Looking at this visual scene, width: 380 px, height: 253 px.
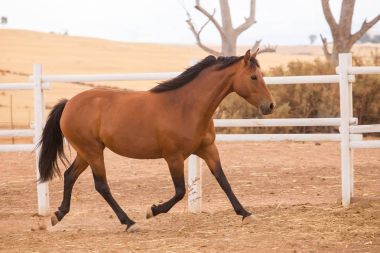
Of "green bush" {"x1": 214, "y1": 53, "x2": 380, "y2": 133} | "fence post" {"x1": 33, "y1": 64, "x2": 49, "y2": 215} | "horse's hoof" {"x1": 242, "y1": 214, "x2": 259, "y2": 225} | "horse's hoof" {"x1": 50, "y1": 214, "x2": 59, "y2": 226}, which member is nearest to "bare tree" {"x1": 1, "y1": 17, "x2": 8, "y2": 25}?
"green bush" {"x1": 214, "y1": 53, "x2": 380, "y2": 133}

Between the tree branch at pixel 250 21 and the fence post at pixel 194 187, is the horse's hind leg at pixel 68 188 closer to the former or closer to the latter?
the fence post at pixel 194 187

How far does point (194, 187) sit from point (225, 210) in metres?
0.44

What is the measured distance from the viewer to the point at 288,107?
1734cm

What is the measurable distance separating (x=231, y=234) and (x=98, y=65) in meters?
49.0

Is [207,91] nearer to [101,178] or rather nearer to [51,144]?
[101,178]

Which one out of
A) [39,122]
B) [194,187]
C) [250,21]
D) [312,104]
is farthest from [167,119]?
[250,21]

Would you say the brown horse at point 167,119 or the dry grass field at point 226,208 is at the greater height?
the brown horse at point 167,119

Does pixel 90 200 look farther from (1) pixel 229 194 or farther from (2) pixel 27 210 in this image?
(1) pixel 229 194

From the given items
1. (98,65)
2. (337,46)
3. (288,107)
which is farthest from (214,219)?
(98,65)

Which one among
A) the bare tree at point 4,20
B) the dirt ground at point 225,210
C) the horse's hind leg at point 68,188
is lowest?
the dirt ground at point 225,210

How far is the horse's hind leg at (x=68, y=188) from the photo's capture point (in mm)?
8430

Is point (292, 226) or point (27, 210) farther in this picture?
point (27, 210)

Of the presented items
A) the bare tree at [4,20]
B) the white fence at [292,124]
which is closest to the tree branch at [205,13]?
the white fence at [292,124]

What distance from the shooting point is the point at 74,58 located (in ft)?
191
